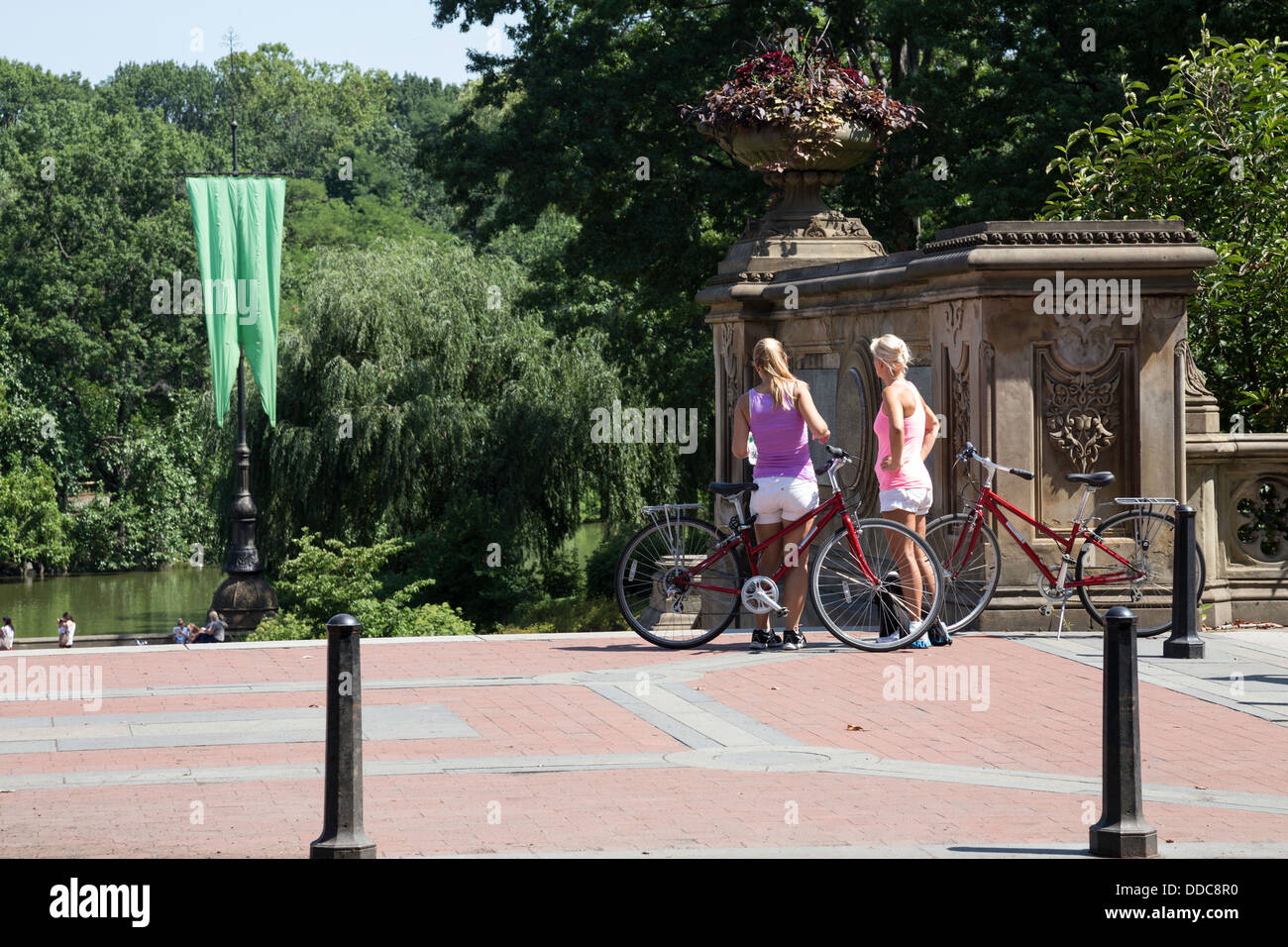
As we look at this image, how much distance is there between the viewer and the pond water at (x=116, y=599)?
48.7m

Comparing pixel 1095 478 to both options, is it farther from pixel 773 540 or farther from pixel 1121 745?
pixel 1121 745

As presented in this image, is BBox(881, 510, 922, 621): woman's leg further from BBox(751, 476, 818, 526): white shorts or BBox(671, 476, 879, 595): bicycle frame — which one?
BBox(751, 476, 818, 526): white shorts

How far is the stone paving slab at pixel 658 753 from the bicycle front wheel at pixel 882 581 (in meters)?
0.21

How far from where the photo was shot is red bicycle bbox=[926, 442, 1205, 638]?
35.8 ft

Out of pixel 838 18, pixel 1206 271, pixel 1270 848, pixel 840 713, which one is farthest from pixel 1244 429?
pixel 838 18

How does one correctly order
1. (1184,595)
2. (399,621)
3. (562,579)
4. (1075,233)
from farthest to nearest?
1. (562,579)
2. (399,621)
3. (1075,233)
4. (1184,595)

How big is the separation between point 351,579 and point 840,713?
16282 millimetres

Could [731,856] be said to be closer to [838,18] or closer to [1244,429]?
→ [1244,429]

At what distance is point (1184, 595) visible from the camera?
10195mm

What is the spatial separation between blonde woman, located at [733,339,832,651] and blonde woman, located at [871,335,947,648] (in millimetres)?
389

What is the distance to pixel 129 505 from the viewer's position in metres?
60.8

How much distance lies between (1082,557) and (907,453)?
1415 millimetres

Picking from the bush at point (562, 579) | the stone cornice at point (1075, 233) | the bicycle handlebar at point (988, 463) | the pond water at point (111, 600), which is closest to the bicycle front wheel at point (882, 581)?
the bicycle handlebar at point (988, 463)

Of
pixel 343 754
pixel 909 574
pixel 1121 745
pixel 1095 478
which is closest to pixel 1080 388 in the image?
pixel 1095 478
